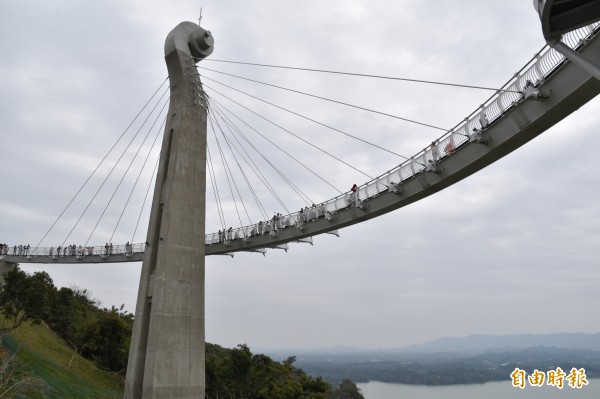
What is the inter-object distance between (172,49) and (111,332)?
24.1 meters

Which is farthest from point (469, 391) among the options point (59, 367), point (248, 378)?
point (59, 367)

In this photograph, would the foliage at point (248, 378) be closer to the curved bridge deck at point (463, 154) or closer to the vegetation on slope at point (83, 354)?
the vegetation on slope at point (83, 354)

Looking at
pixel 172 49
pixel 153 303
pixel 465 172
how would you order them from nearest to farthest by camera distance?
1. pixel 465 172
2. pixel 153 303
3. pixel 172 49

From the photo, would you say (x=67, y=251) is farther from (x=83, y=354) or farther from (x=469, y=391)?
(x=469, y=391)

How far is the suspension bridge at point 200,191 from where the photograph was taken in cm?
1203

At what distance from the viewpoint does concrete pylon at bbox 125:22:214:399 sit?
1636 centimetres

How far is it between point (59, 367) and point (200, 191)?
1612 cm

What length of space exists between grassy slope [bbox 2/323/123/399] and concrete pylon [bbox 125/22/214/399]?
14.1ft

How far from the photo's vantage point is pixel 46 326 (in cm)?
3691

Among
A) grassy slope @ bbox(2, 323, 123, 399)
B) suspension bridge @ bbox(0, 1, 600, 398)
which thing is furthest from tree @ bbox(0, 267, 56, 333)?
suspension bridge @ bbox(0, 1, 600, 398)

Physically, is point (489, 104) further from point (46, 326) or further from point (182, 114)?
point (46, 326)

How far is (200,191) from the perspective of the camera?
18.7 metres

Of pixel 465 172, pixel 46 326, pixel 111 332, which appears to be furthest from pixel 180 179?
pixel 46 326

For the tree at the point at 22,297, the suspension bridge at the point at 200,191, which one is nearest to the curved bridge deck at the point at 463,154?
the suspension bridge at the point at 200,191
